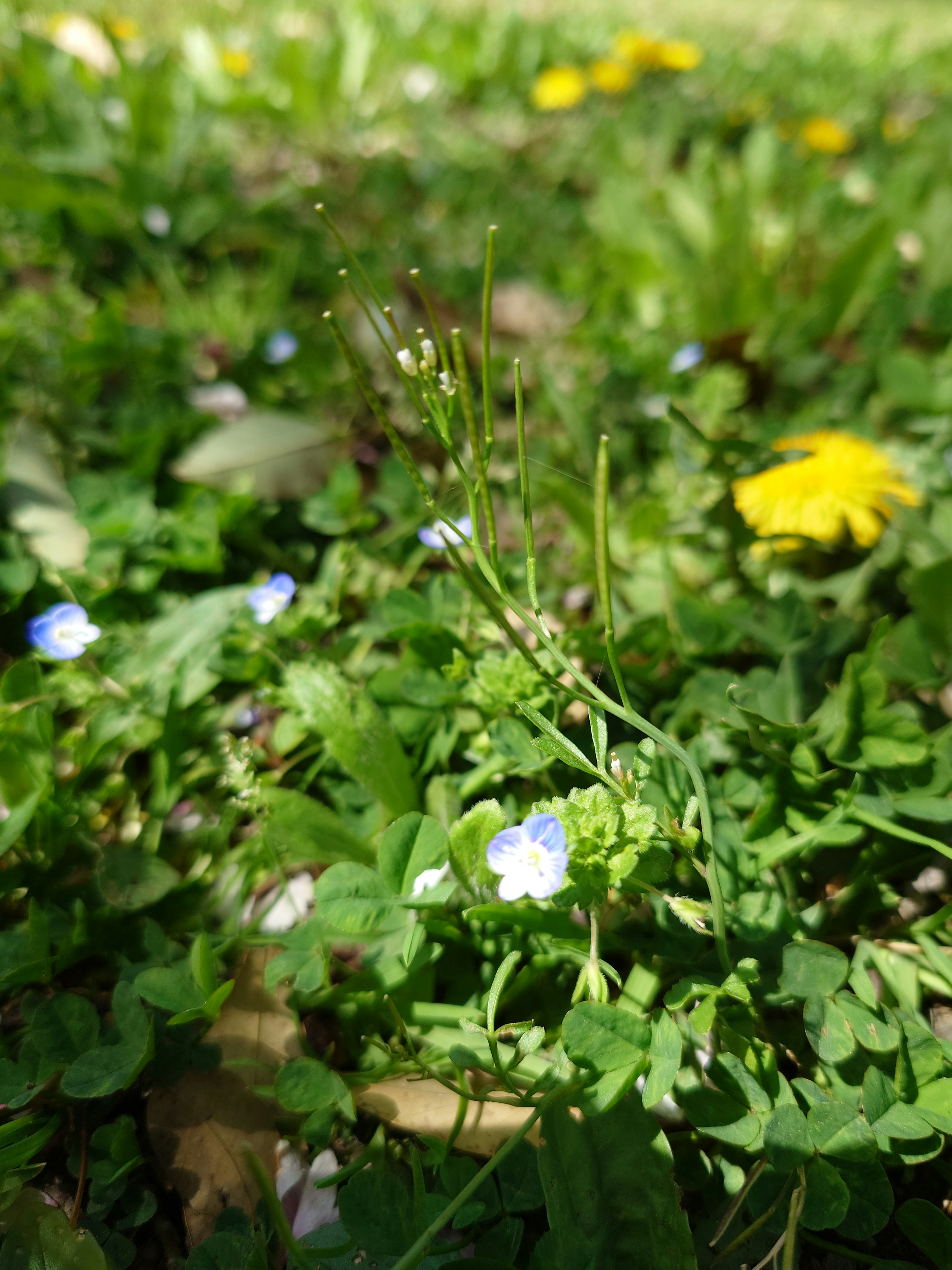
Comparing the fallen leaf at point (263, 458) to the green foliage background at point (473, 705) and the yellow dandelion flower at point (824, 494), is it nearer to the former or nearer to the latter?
the green foliage background at point (473, 705)

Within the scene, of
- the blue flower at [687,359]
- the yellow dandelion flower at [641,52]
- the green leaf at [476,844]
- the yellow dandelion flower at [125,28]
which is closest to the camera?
the green leaf at [476,844]

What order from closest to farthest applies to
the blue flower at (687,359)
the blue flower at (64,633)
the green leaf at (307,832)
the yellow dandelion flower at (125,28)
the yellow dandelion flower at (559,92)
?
the green leaf at (307,832) < the blue flower at (64,633) < the blue flower at (687,359) < the yellow dandelion flower at (559,92) < the yellow dandelion flower at (125,28)

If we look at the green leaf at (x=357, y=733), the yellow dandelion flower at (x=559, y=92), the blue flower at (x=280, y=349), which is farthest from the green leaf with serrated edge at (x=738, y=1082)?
the yellow dandelion flower at (x=559, y=92)

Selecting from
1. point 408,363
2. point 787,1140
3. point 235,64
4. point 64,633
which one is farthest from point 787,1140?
point 235,64

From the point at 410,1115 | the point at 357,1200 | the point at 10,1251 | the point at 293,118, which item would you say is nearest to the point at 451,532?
the point at 410,1115

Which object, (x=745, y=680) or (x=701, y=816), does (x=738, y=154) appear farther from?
(x=701, y=816)

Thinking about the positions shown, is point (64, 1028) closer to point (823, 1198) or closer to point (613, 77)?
point (823, 1198)

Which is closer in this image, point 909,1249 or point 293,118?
point 909,1249

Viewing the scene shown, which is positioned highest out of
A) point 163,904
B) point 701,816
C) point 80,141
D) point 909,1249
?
point 80,141
